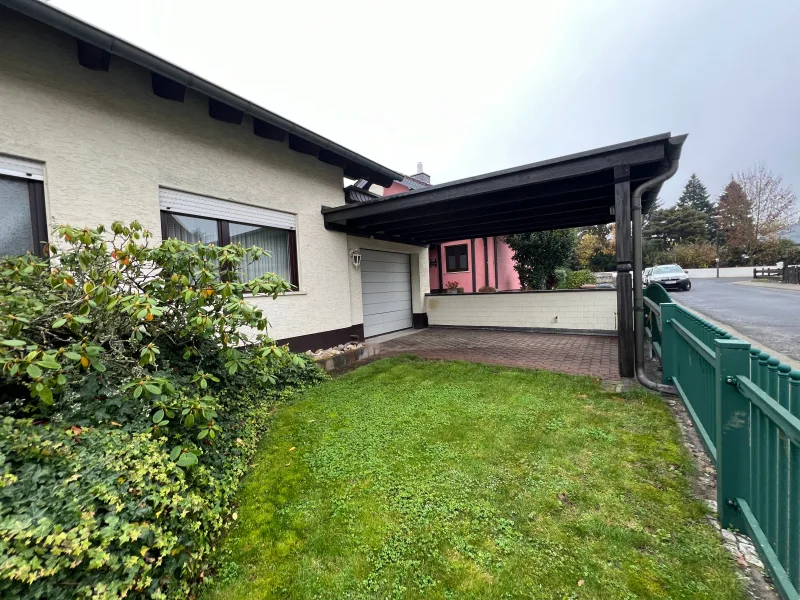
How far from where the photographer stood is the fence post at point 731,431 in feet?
5.94

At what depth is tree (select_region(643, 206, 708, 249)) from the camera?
4275 centimetres

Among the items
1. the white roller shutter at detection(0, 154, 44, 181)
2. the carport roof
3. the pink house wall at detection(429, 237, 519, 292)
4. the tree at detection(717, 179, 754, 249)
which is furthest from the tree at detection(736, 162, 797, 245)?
the white roller shutter at detection(0, 154, 44, 181)

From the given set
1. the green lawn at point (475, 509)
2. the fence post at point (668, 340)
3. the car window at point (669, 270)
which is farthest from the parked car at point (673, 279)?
the green lawn at point (475, 509)

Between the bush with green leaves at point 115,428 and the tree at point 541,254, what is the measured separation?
1218cm

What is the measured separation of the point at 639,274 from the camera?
16.5 feet

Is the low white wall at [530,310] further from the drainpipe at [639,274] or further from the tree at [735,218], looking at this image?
the tree at [735,218]

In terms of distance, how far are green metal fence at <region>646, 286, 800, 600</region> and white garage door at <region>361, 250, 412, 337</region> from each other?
7.09m

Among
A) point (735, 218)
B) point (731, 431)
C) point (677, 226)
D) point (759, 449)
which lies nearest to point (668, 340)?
point (731, 431)

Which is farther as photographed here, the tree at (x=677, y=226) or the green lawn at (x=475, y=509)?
the tree at (x=677, y=226)

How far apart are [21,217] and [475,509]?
5.00 metres

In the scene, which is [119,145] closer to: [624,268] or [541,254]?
[624,268]

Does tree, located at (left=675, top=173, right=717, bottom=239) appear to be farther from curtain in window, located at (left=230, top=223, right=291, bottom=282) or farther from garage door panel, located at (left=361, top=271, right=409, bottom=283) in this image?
curtain in window, located at (left=230, top=223, right=291, bottom=282)

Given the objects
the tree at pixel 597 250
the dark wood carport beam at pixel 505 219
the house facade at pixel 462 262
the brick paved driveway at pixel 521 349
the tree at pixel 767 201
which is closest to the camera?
the brick paved driveway at pixel 521 349

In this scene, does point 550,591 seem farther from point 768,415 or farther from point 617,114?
point 617,114
